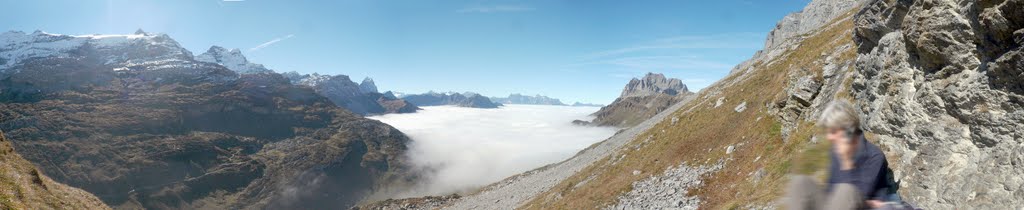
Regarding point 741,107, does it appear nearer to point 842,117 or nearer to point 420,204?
point 842,117

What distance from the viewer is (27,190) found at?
21734 mm

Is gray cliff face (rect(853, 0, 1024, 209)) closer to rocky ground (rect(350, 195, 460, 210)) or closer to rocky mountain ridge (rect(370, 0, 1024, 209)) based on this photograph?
rocky mountain ridge (rect(370, 0, 1024, 209))

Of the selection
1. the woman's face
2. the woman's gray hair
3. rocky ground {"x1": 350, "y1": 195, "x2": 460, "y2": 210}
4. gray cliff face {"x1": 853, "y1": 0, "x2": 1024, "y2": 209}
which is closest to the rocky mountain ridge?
gray cliff face {"x1": 853, "y1": 0, "x2": 1024, "y2": 209}

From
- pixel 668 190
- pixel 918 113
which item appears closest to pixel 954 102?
pixel 918 113

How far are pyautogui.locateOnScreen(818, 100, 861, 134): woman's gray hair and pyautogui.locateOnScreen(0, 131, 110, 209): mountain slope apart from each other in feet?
87.9

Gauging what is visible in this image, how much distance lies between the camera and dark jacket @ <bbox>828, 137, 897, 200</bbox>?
627 cm

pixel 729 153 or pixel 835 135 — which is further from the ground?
pixel 835 135

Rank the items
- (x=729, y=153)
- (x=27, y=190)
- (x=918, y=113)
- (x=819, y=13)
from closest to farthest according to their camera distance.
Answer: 1. (x=918, y=113)
2. (x=27, y=190)
3. (x=729, y=153)
4. (x=819, y=13)

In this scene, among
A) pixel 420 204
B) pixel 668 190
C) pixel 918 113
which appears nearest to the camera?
pixel 918 113

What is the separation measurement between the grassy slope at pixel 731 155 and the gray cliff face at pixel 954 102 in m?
3.53

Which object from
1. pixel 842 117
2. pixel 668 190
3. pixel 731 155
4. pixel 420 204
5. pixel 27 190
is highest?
pixel 842 117

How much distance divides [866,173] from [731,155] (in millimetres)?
29140

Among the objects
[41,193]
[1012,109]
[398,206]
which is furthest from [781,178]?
[398,206]

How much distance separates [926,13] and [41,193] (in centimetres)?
3760
